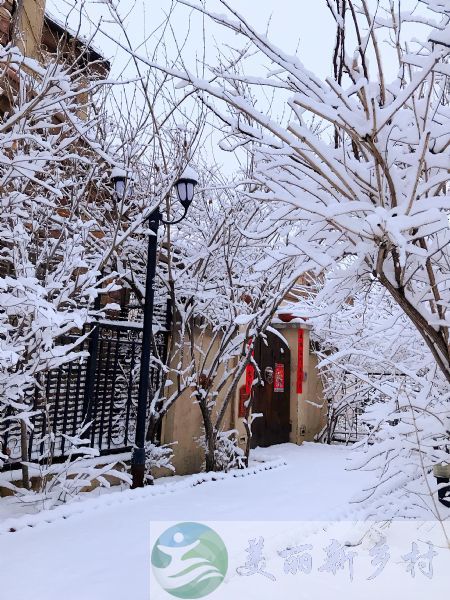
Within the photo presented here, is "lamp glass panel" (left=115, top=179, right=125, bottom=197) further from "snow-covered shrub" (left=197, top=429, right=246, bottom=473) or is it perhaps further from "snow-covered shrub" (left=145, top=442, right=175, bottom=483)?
"snow-covered shrub" (left=197, top=429, right=246, bottom=473)

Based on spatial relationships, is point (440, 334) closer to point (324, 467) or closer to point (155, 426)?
point (155, 426)

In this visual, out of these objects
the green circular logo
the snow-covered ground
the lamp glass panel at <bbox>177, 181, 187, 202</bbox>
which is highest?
the lamp glass panel at <bbox>177, 181, 187, 202</bbox>

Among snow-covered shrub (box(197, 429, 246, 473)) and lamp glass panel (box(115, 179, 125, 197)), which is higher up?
lamp glass panel (box(115, 179, 125, 197))

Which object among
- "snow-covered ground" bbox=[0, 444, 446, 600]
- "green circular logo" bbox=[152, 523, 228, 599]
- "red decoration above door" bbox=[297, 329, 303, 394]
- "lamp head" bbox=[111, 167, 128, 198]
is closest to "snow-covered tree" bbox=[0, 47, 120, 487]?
"lamp head" bbox=[111, 167, 128, 198]

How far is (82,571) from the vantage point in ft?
11.3

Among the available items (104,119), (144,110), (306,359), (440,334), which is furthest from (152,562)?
(306,359)

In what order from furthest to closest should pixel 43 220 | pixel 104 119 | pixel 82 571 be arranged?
pixel 104 119, pixel 43 220, pixel 82 571

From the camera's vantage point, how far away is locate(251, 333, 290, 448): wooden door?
488 inches

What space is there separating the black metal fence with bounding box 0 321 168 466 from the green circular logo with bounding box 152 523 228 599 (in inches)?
82.0

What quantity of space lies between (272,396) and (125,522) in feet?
28.5

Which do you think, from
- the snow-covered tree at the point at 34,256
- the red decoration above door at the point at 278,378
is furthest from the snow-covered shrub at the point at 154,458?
the red decoration above door at the point at 278,378

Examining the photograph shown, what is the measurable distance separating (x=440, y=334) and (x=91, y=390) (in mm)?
4999

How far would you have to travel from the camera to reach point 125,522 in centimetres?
462

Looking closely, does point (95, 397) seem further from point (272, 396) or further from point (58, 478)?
point (272, 396)
